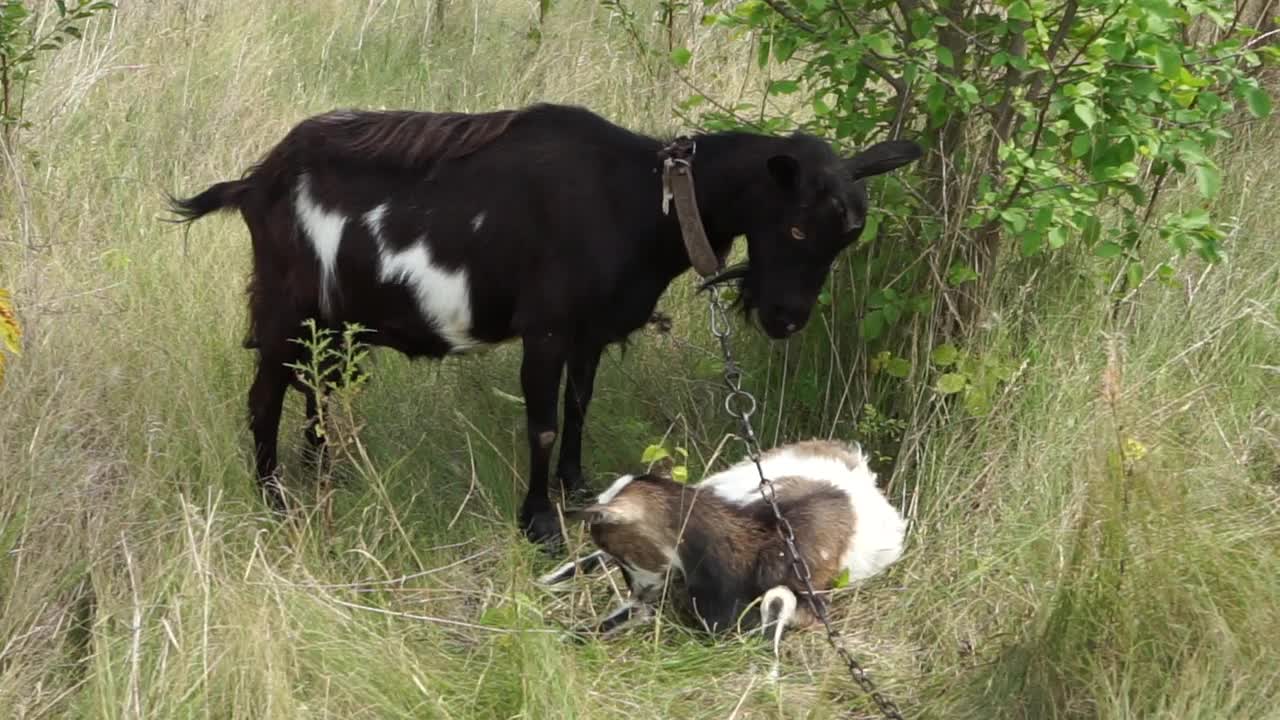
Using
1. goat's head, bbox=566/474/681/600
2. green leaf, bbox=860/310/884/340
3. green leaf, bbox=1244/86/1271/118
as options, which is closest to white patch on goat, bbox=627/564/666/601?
goat's head, bbox=566/474/681/600

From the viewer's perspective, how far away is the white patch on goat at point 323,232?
4.50 meters

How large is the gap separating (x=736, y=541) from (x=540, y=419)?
31.9 inches

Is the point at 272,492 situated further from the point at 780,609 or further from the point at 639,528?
the point at 780,609

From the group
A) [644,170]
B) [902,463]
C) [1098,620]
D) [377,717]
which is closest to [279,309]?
[644,170]

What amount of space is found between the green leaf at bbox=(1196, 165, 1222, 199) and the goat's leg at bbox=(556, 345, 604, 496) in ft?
5.95

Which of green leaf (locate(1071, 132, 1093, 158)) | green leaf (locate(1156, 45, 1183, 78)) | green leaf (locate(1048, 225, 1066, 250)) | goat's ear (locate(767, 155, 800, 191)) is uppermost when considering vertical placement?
green leaf (locate(1156, 45, 1183, 78))

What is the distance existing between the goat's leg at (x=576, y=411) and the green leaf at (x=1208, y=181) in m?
1.81

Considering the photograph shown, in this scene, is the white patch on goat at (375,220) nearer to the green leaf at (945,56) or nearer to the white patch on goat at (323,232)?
the white patch on goat at (323,232)

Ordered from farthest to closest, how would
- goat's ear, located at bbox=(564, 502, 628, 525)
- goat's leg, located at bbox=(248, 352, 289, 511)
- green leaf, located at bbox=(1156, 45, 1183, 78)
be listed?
1. goat's leg, located at bbox=(248, 352, 289, 511)
2. green leaf, located at bbox=(1156, 45, 1183, 78)
3. goat's ear, located at bbox=(564, 502, 628, 525)

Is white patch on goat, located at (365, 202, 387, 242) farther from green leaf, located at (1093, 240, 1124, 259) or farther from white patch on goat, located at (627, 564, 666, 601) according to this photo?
green leaf, located at (1093, 240, 1124, 259)

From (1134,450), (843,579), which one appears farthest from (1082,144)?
(843,579)

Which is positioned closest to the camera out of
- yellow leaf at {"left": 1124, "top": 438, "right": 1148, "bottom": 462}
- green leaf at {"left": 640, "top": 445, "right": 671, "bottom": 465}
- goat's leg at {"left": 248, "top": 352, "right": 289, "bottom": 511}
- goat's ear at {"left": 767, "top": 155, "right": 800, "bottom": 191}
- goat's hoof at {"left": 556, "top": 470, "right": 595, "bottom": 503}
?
yellow leaf at {"left": 1124, "top": 438, "right": 1148, "bottom": 462}

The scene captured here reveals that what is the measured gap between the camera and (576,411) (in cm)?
467

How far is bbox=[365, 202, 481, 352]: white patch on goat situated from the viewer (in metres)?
4.47
